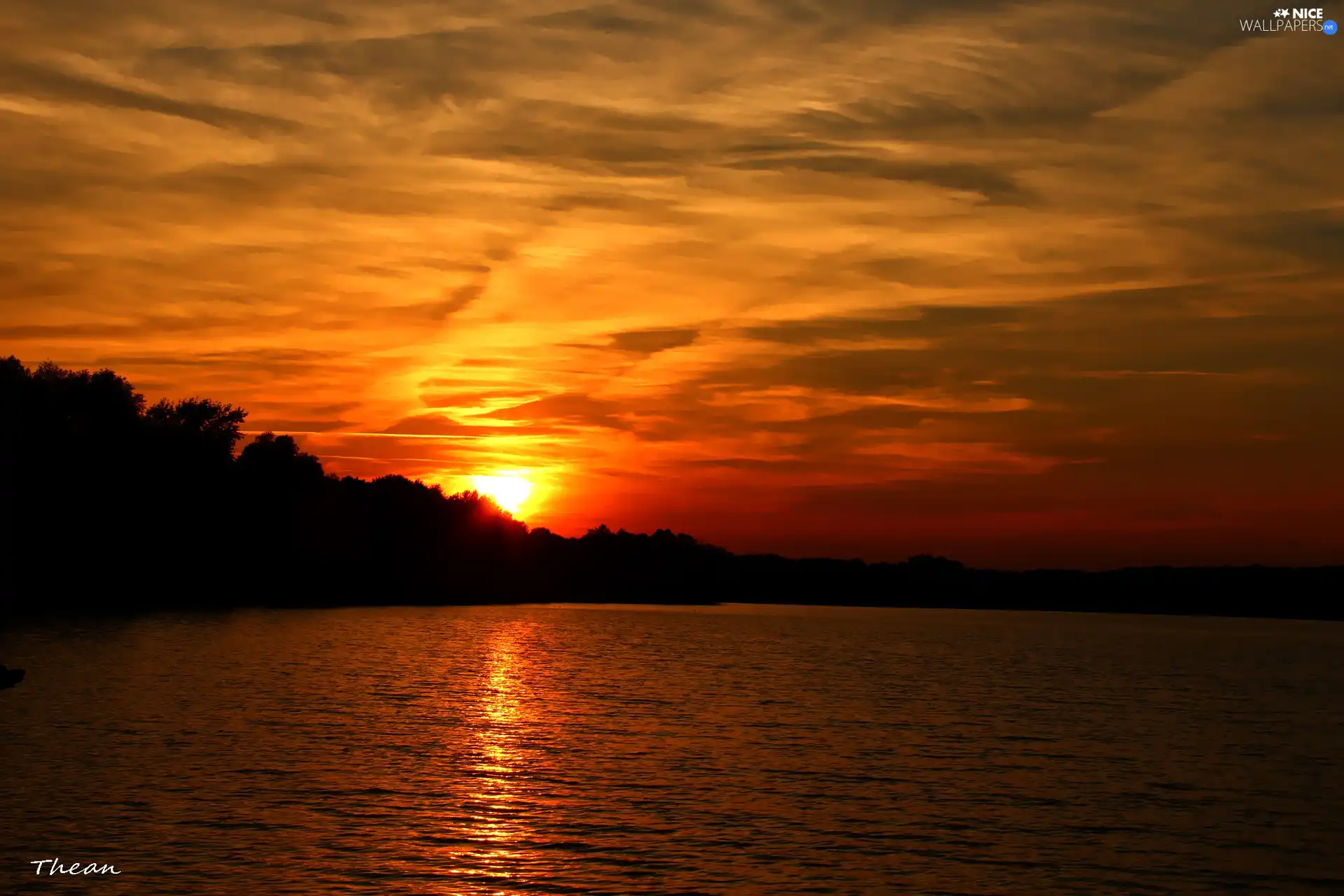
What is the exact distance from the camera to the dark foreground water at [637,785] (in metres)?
37.2

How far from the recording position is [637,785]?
168 feet

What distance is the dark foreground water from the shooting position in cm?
3716

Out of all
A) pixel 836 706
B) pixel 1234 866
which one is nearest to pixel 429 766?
pixel 1234 866

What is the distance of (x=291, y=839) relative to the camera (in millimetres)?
39406

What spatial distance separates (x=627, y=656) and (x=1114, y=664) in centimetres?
6353

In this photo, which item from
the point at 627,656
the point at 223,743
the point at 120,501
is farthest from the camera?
the point at 120,501

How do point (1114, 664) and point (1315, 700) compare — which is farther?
point (1114, 664)

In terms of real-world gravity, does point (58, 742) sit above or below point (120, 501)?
below

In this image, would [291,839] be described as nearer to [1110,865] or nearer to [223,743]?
[223,743]

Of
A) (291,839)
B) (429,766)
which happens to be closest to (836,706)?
(429,766)

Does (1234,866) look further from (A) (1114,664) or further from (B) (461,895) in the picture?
(A) (1114,664)

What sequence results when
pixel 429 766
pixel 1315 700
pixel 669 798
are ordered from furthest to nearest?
pixel 1315 700 → pixel 429 766 → pixel 669 798

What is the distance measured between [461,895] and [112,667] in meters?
71.9

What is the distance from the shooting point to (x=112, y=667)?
9475 centimetres
